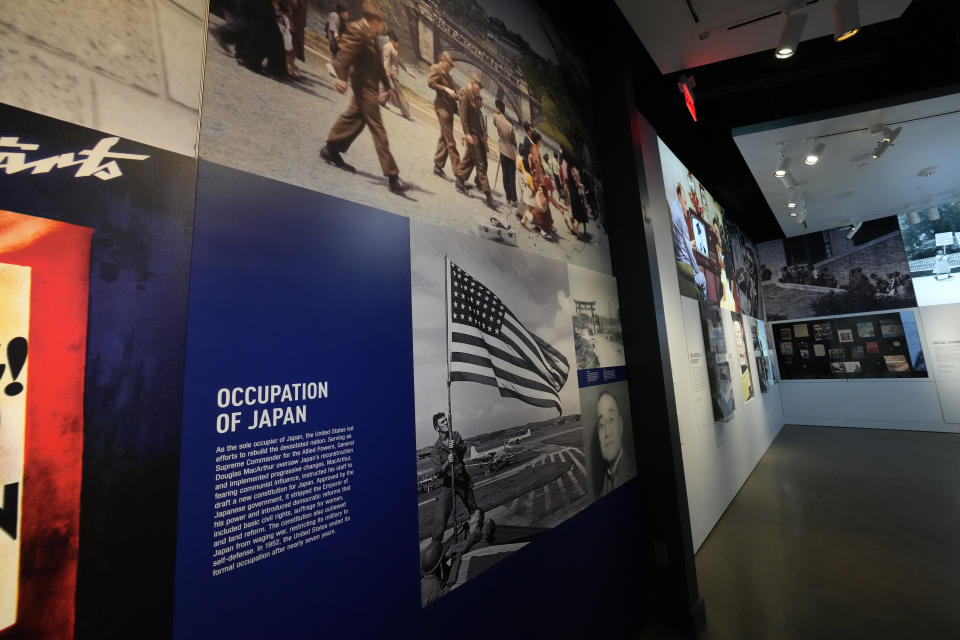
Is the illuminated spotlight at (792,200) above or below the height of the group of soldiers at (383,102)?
above

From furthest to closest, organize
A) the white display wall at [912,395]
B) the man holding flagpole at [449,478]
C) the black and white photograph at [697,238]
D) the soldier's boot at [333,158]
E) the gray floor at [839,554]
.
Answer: the white display wall at [912,395] → the black and white photograph at [697,238] → the gray floor at [839,554] → the man holding flagpole at [449,478] → the soldier's boot at [333,158]

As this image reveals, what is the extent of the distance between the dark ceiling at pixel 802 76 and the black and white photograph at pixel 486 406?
230cm

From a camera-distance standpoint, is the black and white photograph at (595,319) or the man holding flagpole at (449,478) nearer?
the man holding flagpole at (449,478)

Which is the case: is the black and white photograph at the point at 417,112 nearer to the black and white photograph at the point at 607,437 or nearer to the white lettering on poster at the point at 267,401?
the white lettering on poster at the point at 267,401

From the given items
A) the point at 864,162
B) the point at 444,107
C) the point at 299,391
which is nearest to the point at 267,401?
the point at 299,391

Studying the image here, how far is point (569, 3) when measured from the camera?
2.67 m

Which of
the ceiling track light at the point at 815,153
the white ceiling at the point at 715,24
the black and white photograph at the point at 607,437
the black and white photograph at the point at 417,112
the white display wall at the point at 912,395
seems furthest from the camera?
the white display wall at the point at 912,395

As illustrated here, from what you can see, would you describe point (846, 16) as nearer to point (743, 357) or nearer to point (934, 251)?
point (743, 357)

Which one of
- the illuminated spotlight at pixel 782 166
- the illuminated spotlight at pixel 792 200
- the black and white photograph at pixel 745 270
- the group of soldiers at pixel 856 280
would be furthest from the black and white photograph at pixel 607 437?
the group of soldiers at pixel 856 280

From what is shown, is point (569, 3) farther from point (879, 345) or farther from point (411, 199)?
point (879, 345)

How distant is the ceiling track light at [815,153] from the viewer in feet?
15.6

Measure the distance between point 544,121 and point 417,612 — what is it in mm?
2533

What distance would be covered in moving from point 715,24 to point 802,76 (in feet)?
6.48

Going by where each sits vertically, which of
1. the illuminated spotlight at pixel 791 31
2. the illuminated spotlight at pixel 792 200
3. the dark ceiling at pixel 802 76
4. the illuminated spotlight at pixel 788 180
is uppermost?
the dark ceiling at pixel 802 76
